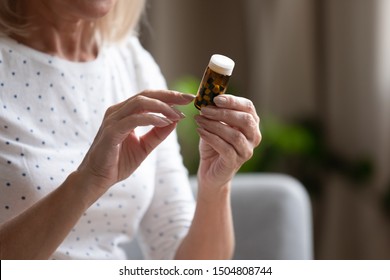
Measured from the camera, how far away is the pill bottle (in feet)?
3.40

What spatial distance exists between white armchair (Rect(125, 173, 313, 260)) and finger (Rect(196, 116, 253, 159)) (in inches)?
21.4

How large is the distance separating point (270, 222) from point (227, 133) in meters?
0.59

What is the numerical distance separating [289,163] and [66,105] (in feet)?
4.85

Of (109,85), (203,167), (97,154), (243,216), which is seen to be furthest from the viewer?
(243,216)

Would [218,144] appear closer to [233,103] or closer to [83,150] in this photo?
[233,103]

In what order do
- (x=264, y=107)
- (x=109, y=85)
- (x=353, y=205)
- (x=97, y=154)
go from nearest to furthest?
(x=97, y=154) → (x=109, y=85) → (x=353, y=205) → (x=264, y=107)

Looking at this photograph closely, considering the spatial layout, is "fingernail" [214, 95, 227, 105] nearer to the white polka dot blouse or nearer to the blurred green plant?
the white polka dot blouse

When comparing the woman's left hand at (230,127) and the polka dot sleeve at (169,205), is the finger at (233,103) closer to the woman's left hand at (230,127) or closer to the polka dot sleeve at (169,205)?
the woman's left hand at (230,127)

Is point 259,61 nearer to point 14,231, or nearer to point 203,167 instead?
point 203,167

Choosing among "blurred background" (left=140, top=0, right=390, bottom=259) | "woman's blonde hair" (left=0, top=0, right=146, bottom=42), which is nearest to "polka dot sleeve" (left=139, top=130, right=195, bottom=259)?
"woman's blonde hair" (left=0, top=0, right=146, bottom=42)

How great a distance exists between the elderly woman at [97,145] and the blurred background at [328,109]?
84 centimetres
